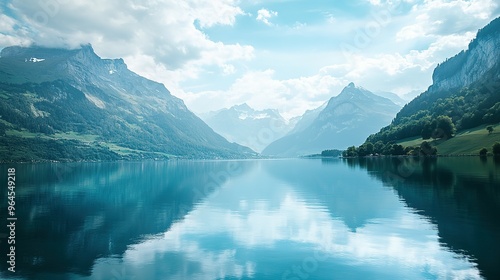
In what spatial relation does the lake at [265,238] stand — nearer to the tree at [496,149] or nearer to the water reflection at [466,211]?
the water reflection at [466,211]

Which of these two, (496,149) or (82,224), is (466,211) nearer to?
(82,224)

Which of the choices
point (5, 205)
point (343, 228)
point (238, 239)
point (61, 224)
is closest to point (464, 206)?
point (343, 228)

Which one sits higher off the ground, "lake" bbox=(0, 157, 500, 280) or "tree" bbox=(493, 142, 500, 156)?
"tree" bbox=(493, 142, 500, 156)

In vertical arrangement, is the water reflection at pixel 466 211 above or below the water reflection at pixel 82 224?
above

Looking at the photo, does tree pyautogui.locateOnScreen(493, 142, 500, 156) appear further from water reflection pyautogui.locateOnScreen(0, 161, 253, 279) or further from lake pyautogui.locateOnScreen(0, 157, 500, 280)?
water reflection pyautogui.locateOnScreen(0, 161, 253, 279)

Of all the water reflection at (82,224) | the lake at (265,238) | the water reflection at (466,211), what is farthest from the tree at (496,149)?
the water reflection at (82,224)

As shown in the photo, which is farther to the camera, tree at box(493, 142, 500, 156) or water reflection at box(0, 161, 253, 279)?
tree at box(493, 142, 500, 156)

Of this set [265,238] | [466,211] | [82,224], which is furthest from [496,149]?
[82,224]

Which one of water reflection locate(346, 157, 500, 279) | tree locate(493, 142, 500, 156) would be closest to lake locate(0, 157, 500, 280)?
water reflection locate(346, 157, 500, 279)

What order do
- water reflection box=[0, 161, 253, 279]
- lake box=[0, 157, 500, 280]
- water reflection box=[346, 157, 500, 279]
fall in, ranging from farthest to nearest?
water reflection box=[0, 161, 253, 279]
water reflection box=[346, 157, 500, 279]
lake box=[0, 157, 500, 280]

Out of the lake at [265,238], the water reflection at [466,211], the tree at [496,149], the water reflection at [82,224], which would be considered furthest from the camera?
the tree at [496,149]

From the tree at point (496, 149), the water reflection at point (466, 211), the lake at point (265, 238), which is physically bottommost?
the lake at point (265, 238)

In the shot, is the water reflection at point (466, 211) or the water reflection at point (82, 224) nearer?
the water reflection at point (466, 211)

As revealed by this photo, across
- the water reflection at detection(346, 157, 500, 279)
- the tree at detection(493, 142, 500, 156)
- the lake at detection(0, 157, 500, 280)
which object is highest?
the tree at detection(493, 142, 500, 156)
